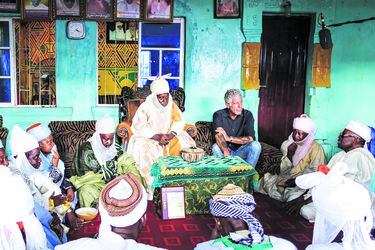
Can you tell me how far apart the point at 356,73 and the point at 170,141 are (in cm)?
359

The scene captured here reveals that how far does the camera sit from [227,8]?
23.9 feet

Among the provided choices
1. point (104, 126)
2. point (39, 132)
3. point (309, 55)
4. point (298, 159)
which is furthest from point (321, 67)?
point (39, 132)

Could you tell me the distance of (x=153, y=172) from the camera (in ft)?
17.6

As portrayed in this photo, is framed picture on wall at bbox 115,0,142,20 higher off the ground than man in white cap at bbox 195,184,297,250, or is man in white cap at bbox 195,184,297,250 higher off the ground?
framed picture on wall at bbox 115,0,142,20

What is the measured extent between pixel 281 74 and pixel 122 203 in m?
5.91

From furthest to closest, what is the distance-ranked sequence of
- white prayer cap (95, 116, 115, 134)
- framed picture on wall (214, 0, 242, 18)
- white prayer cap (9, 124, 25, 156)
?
framed picture on wall (214, 0, 242, 18)
white prayer cap (95, 116, 115, 134)
white prayer cap (9, 124, 25, 156)

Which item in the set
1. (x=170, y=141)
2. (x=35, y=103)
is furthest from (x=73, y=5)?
(x=170, y=141)

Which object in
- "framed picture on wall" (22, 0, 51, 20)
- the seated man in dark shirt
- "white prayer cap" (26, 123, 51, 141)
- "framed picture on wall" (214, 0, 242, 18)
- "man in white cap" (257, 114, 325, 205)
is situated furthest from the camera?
"framed picture on wall" (214, 0, 242, 18)

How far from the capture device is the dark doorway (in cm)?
776

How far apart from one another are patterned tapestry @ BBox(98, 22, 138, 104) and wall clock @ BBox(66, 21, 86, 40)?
0.26m

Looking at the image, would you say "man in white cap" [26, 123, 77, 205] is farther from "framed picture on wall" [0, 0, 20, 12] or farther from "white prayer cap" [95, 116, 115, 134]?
"framed picture on wall" [0, 0, 20, 12]

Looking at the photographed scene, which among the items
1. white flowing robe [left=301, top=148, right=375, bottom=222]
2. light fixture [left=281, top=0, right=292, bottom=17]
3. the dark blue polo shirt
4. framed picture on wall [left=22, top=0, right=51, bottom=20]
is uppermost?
light fixture [left=281, top=0, right=292, bottom=17]

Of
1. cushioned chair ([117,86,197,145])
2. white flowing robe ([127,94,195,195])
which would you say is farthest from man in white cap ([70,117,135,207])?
cushioned chair ([117,86,197,145])

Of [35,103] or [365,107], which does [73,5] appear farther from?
[365,107]
